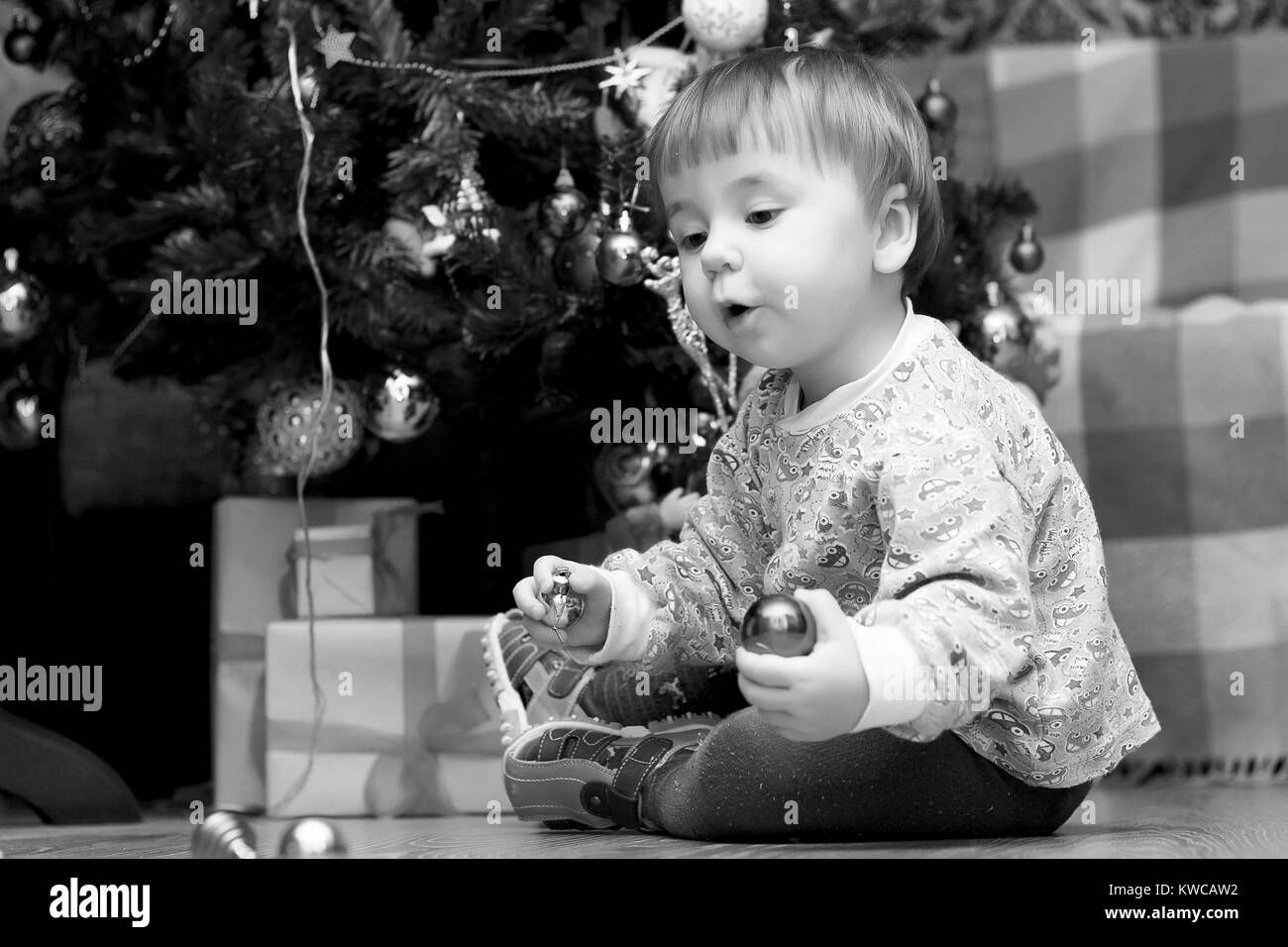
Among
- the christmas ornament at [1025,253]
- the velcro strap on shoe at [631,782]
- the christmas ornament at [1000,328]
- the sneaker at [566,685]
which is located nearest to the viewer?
the velcro strap on shoe at [631,782]

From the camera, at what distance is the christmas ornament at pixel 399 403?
48.2 inches

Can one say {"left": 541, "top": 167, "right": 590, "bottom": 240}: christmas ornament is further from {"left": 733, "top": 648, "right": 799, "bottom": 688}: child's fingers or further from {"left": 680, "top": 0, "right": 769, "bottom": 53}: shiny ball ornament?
{"left": 733, "top": 648, "right": 799, "bottom": 688}: child's fingers

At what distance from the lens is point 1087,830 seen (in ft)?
3.26

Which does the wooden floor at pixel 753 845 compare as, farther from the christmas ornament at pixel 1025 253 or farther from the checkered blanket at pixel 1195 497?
the christmas ornament at pixel 1025 253

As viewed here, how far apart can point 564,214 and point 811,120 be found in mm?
344

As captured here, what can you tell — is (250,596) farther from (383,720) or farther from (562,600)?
(562,600)

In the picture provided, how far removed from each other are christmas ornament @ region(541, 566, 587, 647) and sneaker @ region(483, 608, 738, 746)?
143mm

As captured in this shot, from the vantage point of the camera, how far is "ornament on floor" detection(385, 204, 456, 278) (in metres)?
1.22

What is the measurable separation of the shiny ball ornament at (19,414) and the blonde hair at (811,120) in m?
0.69

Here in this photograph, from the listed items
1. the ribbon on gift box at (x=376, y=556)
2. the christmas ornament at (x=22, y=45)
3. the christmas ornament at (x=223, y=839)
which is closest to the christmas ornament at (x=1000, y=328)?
the ribbon on gift box at (x=376, y=556)

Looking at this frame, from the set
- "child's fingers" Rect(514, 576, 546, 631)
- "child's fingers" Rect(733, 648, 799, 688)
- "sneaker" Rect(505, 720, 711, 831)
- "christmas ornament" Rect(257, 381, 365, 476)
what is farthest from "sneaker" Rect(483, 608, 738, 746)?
"child's fingers" Rect(733, 648, 799, 688)
